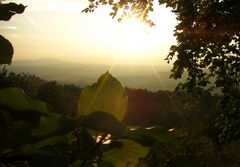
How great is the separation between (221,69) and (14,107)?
7.34 metres

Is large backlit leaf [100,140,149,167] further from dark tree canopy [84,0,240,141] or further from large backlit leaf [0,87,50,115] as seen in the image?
dark tree canopy [84,0,240,141]

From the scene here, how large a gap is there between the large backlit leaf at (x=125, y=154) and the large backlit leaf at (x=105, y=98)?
50 mm

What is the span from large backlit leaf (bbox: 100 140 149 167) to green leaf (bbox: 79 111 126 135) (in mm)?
158

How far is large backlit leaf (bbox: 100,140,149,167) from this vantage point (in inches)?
23.4

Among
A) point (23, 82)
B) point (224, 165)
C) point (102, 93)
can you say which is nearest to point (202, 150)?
point (224, 165)

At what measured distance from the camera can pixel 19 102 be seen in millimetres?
494

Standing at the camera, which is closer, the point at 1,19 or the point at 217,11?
the point at 1,19

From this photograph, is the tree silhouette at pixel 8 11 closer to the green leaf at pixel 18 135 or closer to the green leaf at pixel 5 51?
the green leaf at pixel 5 51

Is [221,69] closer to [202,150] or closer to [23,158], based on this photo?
[202,150]

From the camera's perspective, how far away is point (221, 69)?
757 centimetres

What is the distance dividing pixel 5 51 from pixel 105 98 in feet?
0.49

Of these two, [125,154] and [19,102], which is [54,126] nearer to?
[19,102]

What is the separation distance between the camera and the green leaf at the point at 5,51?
53cm

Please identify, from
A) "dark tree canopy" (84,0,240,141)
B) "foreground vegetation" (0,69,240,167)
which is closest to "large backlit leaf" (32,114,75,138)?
"foreground vegetation" (0,69,240,167)
